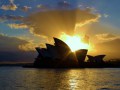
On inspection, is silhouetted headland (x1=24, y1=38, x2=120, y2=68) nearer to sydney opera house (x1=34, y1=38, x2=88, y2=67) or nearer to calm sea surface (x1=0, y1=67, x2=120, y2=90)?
sydney opera house (x1=34, y1=38, x2=88, y2=67)

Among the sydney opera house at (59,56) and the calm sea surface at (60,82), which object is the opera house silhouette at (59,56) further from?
the calm sea surface at (60,82)

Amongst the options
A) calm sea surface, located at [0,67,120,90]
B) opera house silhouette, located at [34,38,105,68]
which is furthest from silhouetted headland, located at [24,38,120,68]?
calm sea surface, located at [0,67,120,90]

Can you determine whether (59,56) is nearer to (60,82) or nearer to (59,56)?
(59,56)

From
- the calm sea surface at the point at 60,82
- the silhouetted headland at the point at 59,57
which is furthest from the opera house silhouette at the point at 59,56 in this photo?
the calm sea surface at the point at 60,82

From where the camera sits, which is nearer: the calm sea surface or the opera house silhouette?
the calm sea surface

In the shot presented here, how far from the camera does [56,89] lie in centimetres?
3850

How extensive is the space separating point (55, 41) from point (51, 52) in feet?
28.1

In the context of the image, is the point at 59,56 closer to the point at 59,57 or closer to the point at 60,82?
the point at 59,57

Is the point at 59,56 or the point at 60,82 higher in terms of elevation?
the point at 59,56

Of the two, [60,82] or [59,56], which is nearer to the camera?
[60,82]

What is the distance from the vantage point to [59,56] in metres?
132

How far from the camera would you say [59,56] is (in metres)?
132

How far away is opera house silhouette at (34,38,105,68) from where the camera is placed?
12636 cm

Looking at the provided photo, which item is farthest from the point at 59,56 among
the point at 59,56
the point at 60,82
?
the point at 60,82
